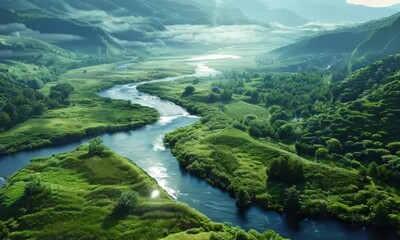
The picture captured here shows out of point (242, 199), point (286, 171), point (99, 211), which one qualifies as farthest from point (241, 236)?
point (286, 171)

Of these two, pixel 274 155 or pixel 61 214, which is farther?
pixel 274 155

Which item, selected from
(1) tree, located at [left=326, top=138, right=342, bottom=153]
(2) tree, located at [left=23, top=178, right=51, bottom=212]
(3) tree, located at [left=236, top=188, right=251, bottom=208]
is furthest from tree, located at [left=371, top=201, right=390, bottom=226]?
(2) tree, located at [left=23, top=178, right=51, bottom=212]

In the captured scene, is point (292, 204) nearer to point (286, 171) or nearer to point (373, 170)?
point (286, 171)

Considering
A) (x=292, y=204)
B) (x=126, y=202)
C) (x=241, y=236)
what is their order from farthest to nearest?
(x=292, y=204), (x=126, y=202), (x=241, y=236)

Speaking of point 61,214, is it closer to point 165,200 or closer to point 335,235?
point 165,200

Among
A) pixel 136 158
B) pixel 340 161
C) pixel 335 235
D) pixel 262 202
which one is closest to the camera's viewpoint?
pixel 335 235

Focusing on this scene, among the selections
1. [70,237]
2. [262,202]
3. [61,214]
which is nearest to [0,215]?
[61,214]

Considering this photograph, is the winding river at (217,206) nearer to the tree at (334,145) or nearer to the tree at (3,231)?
the tree at (3,231)
